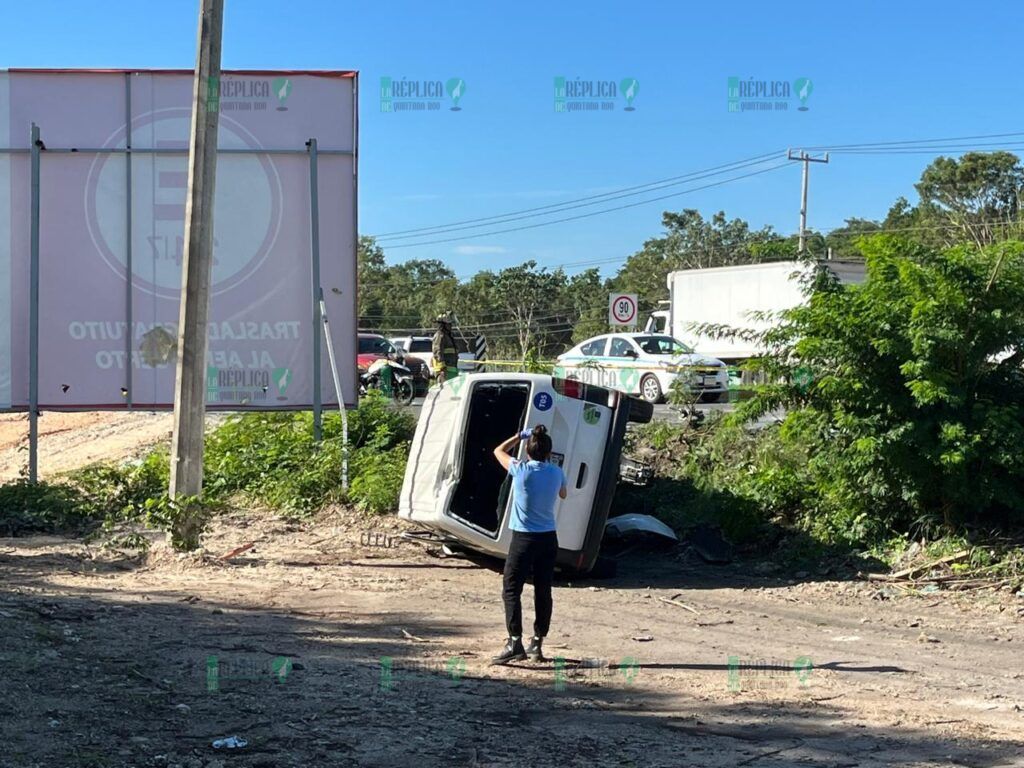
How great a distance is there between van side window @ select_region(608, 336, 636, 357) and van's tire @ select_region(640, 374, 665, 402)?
3.54 feet

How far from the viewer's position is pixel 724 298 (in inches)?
1479

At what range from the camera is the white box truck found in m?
34.9

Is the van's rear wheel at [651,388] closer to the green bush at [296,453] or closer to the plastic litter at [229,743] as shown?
the green bush at [296,453]

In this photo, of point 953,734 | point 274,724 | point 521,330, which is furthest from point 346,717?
point 521,330

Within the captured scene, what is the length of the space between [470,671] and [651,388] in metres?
18.8

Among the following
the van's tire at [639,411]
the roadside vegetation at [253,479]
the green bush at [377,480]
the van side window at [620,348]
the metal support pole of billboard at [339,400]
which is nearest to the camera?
the van's tire at [639,411]

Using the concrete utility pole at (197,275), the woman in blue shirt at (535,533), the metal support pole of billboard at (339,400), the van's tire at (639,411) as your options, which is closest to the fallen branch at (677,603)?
the van's tire at (639,411)

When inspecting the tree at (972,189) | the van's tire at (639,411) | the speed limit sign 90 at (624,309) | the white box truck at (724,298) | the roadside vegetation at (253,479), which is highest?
the tree at (972,189)

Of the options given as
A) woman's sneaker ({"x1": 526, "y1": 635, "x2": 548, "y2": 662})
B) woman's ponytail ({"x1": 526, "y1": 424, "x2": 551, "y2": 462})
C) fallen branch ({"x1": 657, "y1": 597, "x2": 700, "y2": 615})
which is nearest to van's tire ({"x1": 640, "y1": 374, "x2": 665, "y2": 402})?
fallen branch ({"x1": 657, "y1": 597, "x2": 700, "y2": 615})

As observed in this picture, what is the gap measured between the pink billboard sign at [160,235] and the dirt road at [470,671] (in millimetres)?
4787

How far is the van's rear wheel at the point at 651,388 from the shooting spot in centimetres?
2612

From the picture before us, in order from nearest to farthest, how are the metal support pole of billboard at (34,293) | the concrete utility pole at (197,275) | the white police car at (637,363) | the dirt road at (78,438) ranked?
the concrete utility pole at (197,275) < the metal support pole of billboard at (34,293) < the dirt road at (78,438) < the white police car at (637,363)

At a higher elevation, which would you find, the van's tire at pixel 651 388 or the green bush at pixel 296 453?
the van's tire at pixel 651 388

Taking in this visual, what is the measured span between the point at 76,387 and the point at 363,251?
76.0 metres
